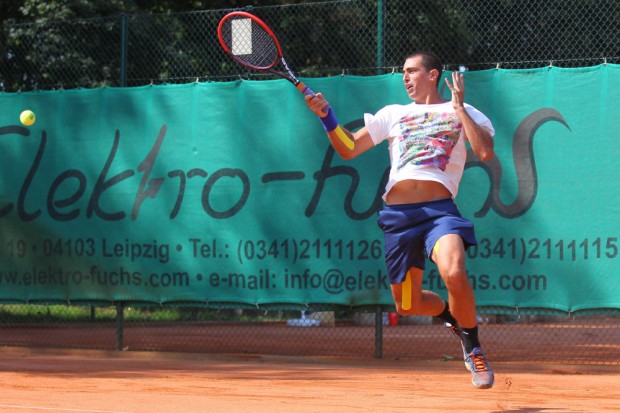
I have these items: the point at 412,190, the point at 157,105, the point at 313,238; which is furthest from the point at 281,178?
the point at 412,190

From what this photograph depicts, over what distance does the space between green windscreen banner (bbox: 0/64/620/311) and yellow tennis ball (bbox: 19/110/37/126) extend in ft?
0.28

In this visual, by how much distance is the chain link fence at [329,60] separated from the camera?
9.00 m

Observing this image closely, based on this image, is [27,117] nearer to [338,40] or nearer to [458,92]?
[338,40]

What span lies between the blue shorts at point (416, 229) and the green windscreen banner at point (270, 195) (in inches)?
110

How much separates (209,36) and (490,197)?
4108mm

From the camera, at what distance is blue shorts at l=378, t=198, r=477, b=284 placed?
5.32 m

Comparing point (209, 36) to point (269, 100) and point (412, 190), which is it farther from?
point (412, 190)

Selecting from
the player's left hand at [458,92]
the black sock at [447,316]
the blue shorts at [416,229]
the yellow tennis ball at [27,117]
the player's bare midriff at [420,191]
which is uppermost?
the player's left hand at [458,92]

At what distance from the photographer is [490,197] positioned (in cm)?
828

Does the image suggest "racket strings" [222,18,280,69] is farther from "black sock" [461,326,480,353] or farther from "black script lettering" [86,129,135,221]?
"black script lettering" [86,129,135,221]

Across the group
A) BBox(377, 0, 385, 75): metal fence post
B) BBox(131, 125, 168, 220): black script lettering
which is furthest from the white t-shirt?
BBox(131, 125, 168, 220): black script lettering

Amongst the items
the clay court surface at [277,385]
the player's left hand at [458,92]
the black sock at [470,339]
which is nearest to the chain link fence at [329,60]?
the clay court surface at [277,385]

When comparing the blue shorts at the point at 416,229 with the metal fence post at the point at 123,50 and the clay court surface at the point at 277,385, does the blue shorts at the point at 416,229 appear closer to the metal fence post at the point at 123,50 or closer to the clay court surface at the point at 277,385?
the clay court surface at the point at 277,385

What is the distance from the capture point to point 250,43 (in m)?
6.55
